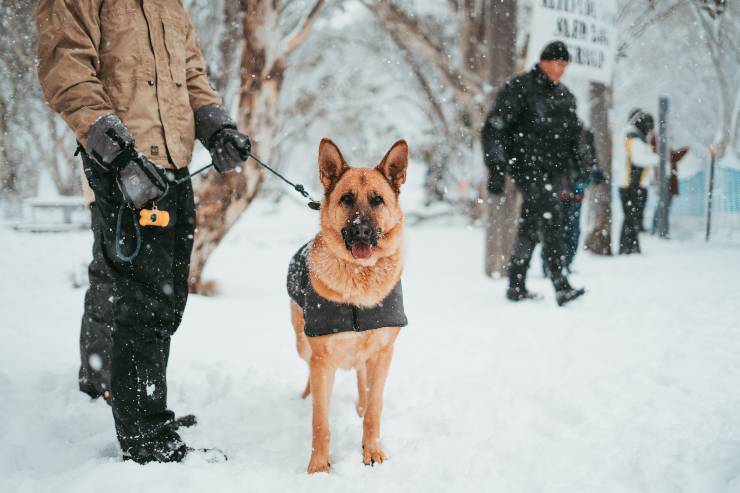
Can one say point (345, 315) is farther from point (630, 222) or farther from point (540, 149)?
point (630, 222)

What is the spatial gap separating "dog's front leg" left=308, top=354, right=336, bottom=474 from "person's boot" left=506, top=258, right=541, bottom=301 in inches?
121

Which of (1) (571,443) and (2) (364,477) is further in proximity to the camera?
(1) (571,443)

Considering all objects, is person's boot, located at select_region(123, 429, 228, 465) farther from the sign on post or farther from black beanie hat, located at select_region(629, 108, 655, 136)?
black beanie hat, located at select_region(629, 108, 655, 136)

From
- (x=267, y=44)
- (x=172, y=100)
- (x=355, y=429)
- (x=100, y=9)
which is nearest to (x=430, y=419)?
(x=355, y=429)

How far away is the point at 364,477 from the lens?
2.01 m

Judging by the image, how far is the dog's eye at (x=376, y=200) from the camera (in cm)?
236

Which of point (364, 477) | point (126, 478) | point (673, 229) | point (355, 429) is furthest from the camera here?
point (673, 229)

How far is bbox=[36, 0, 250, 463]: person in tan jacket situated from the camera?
1885 mm

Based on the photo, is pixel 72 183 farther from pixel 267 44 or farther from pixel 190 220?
pixel 190 220

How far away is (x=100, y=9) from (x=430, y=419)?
2357 mm

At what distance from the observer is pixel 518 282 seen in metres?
4.94

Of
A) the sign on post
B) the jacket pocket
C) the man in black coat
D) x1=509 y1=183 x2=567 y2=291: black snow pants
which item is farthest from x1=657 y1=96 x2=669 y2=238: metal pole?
the jacket pocket

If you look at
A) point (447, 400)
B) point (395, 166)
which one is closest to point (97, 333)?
point (395, 166)

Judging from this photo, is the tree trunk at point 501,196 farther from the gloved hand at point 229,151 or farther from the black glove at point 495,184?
the gloved hand at point 229,151
